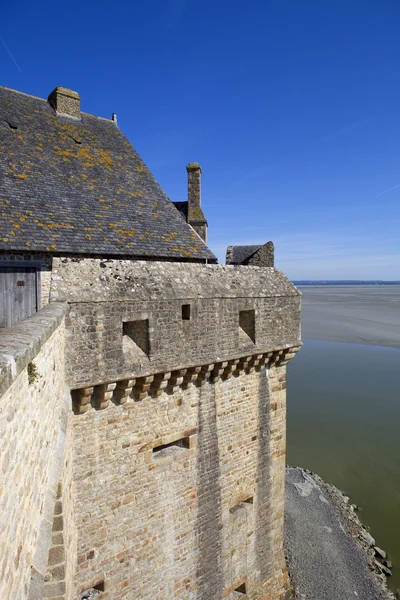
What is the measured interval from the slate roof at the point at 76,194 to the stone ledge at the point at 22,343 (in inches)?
225

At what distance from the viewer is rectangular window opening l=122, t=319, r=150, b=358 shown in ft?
20.0

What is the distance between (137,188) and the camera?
42.0ft

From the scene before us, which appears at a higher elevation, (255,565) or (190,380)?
(190,380)

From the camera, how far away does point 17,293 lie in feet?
30.7

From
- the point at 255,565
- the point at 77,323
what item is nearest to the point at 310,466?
the point at 255,565

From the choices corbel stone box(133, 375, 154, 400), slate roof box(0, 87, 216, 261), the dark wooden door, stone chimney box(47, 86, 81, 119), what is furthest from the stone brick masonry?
stone chimney box(47, 86, 81, 119)

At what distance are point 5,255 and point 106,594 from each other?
7339mm

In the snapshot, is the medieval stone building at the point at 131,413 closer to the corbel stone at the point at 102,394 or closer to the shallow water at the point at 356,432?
the corbel stone at the point at 102,394

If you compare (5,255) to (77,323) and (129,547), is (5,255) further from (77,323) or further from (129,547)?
(129,547)

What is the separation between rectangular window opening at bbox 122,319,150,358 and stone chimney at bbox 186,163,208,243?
11323 mm

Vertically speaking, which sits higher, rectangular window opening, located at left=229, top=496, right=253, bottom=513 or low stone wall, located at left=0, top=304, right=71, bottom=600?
low stone wall, located at left=0, top=304, right=71, bottom=600

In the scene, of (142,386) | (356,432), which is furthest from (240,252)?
(142,386)

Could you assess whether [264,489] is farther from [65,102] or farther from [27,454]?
[65,102]

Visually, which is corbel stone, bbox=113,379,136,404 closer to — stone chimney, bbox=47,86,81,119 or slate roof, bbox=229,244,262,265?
stone chimney, bbox=47,86,81,119
